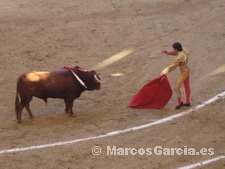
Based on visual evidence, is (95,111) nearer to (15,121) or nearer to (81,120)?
(81,120)

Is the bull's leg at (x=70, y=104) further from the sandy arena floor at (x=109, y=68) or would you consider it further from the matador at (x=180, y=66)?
the matador at (x=180, y=66)

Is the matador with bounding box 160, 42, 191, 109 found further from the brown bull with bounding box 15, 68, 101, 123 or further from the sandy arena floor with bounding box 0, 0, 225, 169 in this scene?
the brown bull with bounding box 15, 68, 101, 123

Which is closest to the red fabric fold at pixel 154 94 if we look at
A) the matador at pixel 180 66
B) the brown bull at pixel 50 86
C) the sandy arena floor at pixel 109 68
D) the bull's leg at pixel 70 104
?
the sandy arena floor at pixel 109 68

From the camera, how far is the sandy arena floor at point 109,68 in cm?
934

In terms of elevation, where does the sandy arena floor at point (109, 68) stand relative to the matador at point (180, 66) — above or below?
below

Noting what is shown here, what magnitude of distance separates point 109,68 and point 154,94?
272cm

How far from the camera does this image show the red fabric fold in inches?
431

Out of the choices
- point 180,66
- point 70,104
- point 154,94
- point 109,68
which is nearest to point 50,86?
point 70,104

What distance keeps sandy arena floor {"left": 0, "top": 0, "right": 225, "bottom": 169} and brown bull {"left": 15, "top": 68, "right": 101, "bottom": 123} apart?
44cm

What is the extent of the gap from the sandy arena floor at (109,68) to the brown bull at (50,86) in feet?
1.45

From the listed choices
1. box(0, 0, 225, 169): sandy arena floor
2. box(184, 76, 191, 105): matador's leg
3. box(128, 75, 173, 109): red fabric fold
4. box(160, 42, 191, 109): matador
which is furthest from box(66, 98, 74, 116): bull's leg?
box(184, 76, 191, 105): matador's leg

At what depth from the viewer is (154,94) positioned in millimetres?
10969

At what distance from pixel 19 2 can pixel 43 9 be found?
106cm

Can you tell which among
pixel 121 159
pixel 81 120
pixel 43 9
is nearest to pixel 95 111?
pixel 81 120
